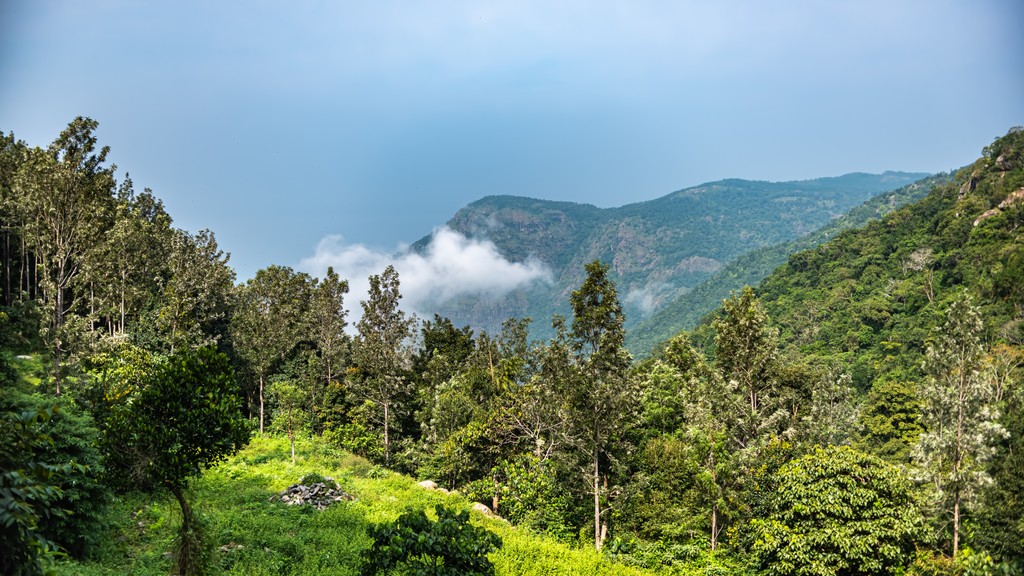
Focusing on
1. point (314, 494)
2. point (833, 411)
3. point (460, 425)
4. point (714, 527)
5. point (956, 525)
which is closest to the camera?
point (956, 525)

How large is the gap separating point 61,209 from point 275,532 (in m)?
21.0

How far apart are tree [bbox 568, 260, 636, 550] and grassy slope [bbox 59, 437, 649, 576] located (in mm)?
4647

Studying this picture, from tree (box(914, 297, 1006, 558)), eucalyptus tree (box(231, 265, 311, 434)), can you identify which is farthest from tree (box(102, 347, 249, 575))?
eucalyptus tree (box(231, 265, 311, 434))

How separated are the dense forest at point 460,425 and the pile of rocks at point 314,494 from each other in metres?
0.94

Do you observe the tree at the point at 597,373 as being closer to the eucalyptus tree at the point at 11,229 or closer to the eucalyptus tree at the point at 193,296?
the eucalyptus tree at the point at 193,296

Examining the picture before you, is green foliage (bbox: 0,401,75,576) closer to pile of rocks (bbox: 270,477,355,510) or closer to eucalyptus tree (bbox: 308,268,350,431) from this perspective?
pile of rocks (bbox: 270,477,355,510)

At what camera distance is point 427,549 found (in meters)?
9.93

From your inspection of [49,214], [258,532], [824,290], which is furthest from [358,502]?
[824,290]

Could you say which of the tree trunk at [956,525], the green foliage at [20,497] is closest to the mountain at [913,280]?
the tree trunk at [956,525]

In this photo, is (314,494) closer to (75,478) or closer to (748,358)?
(75,478)

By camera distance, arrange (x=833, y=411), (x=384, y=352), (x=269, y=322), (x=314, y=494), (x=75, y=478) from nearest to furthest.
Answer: (x=75, y=478), (x=314, y=494), (x=384, y=352), (x=833, y=411), (x=269, y=322)

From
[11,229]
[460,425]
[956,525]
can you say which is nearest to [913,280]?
[956,525]

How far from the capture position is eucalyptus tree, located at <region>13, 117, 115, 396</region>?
26.0 meters

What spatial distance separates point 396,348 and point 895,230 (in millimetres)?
123281
